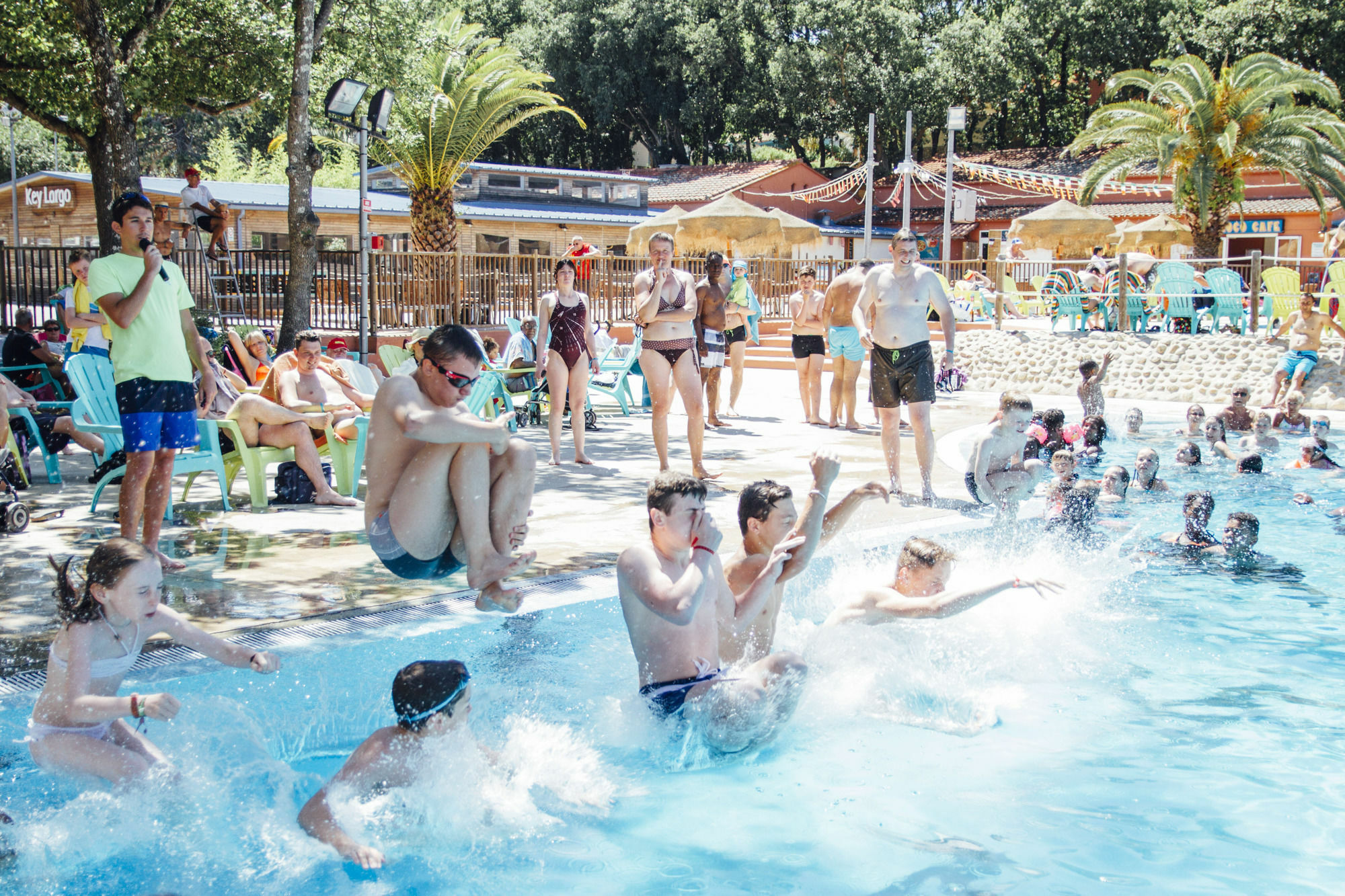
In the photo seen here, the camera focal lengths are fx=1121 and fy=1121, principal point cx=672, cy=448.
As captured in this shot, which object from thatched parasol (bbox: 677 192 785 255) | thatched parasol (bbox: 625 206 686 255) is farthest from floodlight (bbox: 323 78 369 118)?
thatched parasol (bbox: 625 206 686 255)

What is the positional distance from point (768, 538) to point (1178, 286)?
49.9 feet

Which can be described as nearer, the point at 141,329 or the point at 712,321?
the point at 141,329

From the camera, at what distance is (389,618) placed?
15.2 ft

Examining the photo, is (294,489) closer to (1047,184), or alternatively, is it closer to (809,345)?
(809,345)

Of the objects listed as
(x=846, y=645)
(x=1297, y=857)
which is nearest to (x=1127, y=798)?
(x=1297, y=857)

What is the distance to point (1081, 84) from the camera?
43562 mm

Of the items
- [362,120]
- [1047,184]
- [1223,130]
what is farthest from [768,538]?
[1047,184]

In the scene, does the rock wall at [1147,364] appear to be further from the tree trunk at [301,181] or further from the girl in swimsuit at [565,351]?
the tree trunk at [301,181]

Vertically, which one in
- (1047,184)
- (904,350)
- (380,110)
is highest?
(1047,184)

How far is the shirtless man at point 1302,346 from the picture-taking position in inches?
507

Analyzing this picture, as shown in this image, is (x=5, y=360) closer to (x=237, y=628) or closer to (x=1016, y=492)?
(x=237, y=628)

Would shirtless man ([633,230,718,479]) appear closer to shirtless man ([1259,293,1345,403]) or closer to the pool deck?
the pool deck

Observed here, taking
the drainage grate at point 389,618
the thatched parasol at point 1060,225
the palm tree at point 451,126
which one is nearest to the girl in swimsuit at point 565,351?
the drainage grate at point 389,618

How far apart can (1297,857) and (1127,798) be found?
1.76 ft
